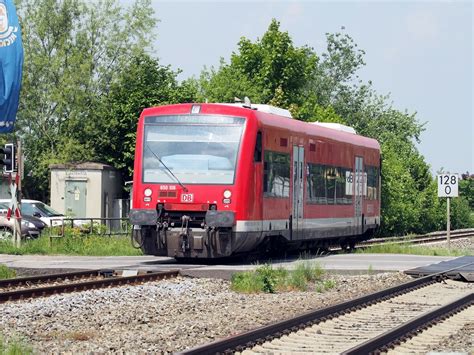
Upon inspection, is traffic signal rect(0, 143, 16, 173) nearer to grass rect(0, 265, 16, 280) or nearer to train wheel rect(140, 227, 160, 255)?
train wheel rect(140, 227, 160, 255)

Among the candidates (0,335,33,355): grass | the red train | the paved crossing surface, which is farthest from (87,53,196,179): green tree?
(0,335,33,355): grass

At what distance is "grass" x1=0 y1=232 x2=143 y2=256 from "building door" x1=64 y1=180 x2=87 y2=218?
13.1 m

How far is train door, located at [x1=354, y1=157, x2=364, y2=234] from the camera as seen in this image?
33688mm

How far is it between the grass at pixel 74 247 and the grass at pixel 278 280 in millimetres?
9556

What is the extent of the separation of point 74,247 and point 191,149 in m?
7.93

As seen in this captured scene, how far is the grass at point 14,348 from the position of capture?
10680mm

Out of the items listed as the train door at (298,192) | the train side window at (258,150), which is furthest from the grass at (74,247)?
the train side window at (258,150)

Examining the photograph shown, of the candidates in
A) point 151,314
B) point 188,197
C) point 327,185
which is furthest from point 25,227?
point 151,314

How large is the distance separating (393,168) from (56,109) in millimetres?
18043

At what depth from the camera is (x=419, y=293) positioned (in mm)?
20031

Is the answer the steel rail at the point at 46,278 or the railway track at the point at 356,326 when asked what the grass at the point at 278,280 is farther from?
the steel rail at the point at 46,278

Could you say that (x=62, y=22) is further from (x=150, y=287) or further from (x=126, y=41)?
(x=150, y=287)

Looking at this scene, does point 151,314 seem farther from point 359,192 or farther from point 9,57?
point 359,192

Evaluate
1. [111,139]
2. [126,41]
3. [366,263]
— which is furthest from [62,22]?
[366,263]
